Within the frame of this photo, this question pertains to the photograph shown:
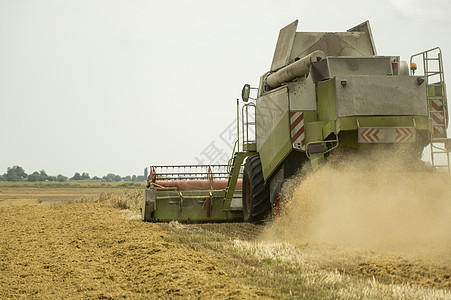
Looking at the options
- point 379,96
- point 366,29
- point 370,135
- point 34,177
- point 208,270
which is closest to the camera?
point 208,270

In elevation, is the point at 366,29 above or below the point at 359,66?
above

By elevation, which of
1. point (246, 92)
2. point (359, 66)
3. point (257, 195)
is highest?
point (246, 92)

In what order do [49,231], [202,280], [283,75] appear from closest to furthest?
[202,280], [283,75], [49,231]

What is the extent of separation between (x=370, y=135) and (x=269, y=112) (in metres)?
2.47

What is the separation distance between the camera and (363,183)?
711 cm

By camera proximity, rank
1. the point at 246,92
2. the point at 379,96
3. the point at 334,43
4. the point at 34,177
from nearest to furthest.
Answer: the point at 379,96
the point at 334,43
the point at 246,92
the point at 34,177

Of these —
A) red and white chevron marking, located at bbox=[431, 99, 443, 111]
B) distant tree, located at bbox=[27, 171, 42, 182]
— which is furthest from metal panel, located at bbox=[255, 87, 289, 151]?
distant tree, located at bbox=[27, 171, 42, 182]

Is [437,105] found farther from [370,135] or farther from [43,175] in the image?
[43,175]

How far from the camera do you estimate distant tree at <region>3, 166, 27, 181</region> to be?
111781 millimetres

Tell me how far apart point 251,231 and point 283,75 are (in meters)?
2.86

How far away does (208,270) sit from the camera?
5.54 meters

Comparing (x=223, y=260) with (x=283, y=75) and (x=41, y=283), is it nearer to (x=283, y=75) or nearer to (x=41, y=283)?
(x=41, y=283)

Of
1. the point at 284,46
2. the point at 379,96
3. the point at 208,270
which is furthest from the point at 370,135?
the point at 208,270

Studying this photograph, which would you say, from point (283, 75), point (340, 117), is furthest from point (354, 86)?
point (283, 75)
